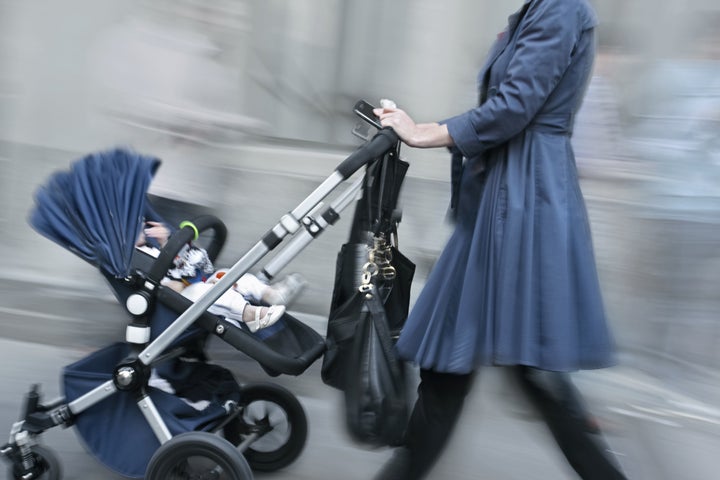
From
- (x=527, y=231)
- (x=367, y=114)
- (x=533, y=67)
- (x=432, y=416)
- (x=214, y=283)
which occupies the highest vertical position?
(x=533, y=67)

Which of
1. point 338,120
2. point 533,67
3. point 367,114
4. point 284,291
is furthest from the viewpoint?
point 338,120

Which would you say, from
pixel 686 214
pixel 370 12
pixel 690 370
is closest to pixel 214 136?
pixel 370 12

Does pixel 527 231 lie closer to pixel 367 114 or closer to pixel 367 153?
pixel 367 153

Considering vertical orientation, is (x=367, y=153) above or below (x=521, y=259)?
above

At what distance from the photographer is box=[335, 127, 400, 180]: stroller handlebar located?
94.6 inches

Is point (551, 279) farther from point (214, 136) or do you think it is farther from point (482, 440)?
point (214, 136)

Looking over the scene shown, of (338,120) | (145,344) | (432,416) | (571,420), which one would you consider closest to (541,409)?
(571,420)

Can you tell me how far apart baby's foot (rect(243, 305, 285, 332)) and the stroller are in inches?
1.6

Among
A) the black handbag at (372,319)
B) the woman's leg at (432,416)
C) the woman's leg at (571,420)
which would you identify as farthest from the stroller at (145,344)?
the woman's leg at (571,420)

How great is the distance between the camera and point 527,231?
2.28 metres

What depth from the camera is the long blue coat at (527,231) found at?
224 cm

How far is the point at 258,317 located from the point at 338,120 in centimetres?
→ 227

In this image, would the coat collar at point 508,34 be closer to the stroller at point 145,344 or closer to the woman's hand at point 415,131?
the woman's hand at point 415,131

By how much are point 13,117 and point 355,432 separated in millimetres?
3581
